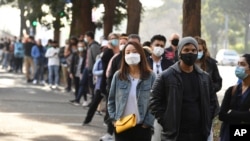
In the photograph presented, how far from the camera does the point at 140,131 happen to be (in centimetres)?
648

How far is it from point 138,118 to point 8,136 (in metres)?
4.33

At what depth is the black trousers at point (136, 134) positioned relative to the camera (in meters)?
6.46

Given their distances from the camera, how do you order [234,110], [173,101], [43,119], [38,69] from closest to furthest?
[173,101], [234,110], [43,119], [38,69]

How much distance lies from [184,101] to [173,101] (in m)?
0.10

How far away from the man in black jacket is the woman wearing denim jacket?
0.82m

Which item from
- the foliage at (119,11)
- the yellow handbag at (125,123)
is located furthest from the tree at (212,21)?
the yellow handbag at (125,123)

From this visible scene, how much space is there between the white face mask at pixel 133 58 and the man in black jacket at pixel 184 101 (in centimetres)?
98

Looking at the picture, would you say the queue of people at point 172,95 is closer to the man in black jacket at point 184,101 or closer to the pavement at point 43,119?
the man in black jacket at point 184,101

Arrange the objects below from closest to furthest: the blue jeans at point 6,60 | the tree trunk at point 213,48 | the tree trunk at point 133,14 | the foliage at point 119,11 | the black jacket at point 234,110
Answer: the black jacket at point 234,110
the tree trunk at point 133,14
the foliage at point 119,11
the blue jeans at point 6,60
the tree trunk at point 213,48

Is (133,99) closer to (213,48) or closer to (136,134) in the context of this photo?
(136,134)

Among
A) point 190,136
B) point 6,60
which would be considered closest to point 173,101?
point 190,136

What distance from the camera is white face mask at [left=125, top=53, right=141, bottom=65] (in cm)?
661

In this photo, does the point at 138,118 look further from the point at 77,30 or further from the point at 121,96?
the point at 77,30

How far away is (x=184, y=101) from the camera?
18.0 ft
